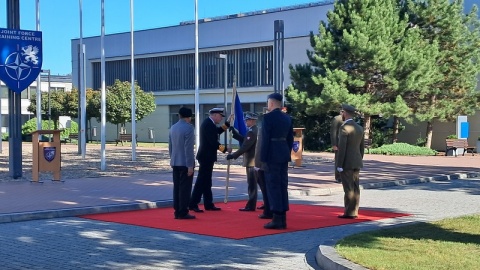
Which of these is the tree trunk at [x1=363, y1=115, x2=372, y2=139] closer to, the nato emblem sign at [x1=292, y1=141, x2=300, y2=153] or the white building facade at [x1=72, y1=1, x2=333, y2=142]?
the white building facade at [x1=72, y1=1, x2=333, y2=142]

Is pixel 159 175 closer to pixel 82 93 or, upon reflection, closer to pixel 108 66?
pixel 82 93

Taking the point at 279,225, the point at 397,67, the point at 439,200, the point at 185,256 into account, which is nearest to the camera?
the point at 185,256

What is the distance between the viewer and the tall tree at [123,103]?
51.8 metres

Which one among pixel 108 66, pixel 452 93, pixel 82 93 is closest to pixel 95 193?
pixel 82 93

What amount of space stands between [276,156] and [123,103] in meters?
42.1

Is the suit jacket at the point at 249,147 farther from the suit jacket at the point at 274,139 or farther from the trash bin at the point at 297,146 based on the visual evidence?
the trash bin at the point at 297,146

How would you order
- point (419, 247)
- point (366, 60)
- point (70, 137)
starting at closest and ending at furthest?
1. point (419, 247)
2. point (366, 60)
3. point (70, 137)

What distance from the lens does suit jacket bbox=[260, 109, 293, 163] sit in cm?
1119

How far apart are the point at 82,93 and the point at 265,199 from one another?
823 inches

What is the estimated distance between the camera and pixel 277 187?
36.7 ft

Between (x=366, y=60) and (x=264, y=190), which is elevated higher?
(x=366, y=60)

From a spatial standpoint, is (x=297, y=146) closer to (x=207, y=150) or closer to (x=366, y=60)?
(x=207, y=150)

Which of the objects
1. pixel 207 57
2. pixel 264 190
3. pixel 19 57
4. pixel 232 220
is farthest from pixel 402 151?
pixel 232 220

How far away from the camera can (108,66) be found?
214ft
